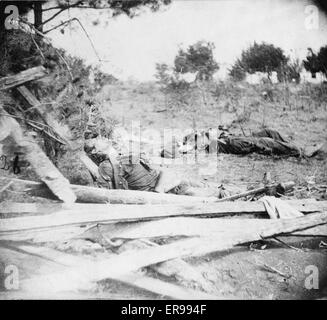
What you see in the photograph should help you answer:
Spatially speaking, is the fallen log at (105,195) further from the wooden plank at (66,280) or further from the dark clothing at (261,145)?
the dark clothing at (261,145)

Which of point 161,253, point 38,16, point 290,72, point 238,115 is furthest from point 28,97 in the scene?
point 290,72

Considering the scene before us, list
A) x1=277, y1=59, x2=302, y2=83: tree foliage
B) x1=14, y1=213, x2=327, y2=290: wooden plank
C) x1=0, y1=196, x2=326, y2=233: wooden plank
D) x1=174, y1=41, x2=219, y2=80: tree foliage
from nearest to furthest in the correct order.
Result: x1=14, y1=213, x2=327, y2=290: wooden plank → x1=0, y1=196, x2=326, y2=233: wooden plank → x1=174, y1=41, x2=219, y2=80: tree foliage → x1=277, y1=59, x2=302, y2=83: tree foliage

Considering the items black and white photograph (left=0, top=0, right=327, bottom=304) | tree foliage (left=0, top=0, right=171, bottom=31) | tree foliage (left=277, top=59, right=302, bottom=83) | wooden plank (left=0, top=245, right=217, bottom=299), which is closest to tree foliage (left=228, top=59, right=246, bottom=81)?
black and white photograph (left=0, top=0, right=327, bottom=304)

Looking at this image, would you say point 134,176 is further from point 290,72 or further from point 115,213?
point 290,72

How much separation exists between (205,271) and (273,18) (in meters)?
3.03

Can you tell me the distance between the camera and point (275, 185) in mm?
3809

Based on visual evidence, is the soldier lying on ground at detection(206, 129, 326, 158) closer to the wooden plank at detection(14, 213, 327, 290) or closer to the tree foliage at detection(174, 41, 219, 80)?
the tree foliage at detection(174, 41, 219, 80)

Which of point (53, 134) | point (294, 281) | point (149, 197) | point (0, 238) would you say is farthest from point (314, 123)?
point (0, 238)

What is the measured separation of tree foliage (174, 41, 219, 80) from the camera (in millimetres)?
3931

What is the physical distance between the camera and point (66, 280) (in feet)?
11.1

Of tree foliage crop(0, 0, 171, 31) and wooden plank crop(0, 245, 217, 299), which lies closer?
wooden plank crop(0, 245, 217, 299)

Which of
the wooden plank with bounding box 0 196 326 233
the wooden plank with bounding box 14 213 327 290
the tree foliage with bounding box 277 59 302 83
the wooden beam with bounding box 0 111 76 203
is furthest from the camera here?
the tree foliage with bounding box 277 59 302 83

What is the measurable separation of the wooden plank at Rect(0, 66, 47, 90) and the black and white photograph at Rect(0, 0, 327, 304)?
16mm

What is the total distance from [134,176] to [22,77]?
1.78 metres
